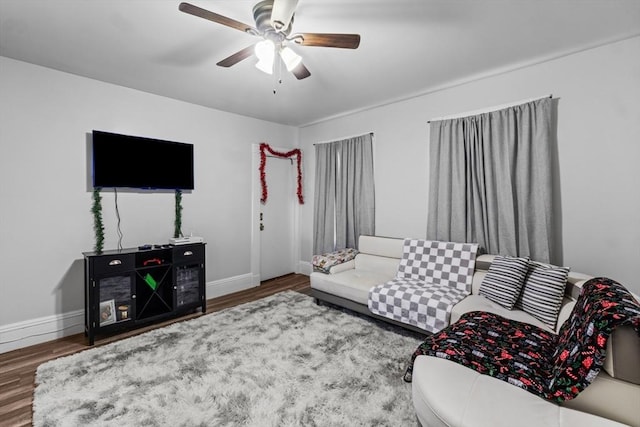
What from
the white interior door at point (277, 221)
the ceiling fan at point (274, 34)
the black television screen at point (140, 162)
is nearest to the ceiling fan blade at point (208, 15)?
the ceiling fan at point (274, 34)

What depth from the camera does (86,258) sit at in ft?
9.05

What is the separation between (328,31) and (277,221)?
328 cm

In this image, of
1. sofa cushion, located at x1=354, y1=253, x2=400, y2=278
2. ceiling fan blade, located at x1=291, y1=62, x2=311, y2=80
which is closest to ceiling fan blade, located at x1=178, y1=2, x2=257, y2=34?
ceiling fan blade, located at x1=291, y1=62, x2=311, y2=80

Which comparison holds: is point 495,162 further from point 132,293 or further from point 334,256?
point 132,293

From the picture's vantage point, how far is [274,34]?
192cm

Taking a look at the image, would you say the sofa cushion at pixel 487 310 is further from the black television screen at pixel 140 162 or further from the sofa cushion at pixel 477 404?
the black television screen at pixel 140 162

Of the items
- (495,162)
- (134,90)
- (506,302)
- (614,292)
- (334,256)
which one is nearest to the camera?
(614,292)

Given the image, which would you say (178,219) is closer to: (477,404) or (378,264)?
(378,264)

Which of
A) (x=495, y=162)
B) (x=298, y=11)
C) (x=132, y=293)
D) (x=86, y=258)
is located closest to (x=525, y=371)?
(x=495, y=162)

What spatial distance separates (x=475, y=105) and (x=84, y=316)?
475cm

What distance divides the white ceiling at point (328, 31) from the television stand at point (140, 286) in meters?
1.86

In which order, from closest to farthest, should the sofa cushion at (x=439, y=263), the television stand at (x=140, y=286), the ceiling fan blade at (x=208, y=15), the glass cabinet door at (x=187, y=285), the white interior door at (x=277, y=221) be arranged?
the ceiling fan blade at (x=208, y=15) → the television stand at (x=140, y=286) → the sofa cushion at (x=439, y=263) → the glass cabinet door at (x=187, y=285) → the white interior door at (x=277, y=221)

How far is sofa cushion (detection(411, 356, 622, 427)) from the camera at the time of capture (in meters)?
1.19

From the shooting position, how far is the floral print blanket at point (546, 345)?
3.96ft
